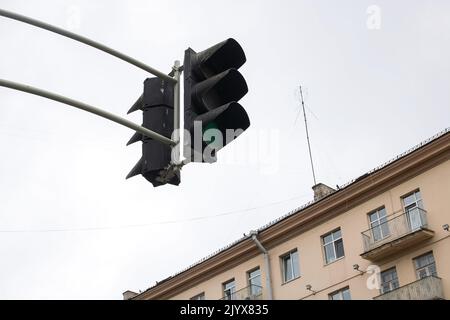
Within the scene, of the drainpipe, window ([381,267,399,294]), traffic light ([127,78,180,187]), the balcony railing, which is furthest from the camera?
the balcony railing

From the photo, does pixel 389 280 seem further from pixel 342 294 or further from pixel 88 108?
pixel 88 108

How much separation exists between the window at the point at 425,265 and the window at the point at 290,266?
5.75 m

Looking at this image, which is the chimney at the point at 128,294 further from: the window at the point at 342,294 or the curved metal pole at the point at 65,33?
the curved metal pole at the point at 65,33

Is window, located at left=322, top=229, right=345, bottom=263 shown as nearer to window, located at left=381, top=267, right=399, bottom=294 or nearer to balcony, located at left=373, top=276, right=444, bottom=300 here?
window, located at left=381, top=267, right=399, bottom=294

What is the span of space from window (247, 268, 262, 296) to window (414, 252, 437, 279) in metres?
7.53

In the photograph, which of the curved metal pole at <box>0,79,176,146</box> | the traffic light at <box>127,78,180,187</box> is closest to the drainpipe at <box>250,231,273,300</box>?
the traffic light at <box>127,78,180,187</box>

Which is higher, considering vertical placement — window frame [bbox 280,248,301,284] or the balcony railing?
window frame [bbox 280,248,301,284]

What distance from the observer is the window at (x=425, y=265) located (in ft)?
88.0

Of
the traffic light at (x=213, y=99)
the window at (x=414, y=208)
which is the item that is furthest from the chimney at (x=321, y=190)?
the traffic light at (x=213, y=99)

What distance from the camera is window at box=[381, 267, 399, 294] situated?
27.7 m

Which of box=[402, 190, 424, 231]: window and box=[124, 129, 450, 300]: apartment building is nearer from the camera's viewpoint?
box=[124, 129, 450, 300]: apartment building

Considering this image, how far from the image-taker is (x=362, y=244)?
95.9ft

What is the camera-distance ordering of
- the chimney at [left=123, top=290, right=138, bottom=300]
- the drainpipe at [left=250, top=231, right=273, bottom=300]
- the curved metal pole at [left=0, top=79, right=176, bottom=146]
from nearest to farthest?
1. the curved metal pole at [left=0, top=79, right=176, bottom=146]
2. the drainpipe at [left=250, top=231, right=273, bottom=300]
3. the chimney at [left=123, top=290, right=138, bottom=300]

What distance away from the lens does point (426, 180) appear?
2811 cm
